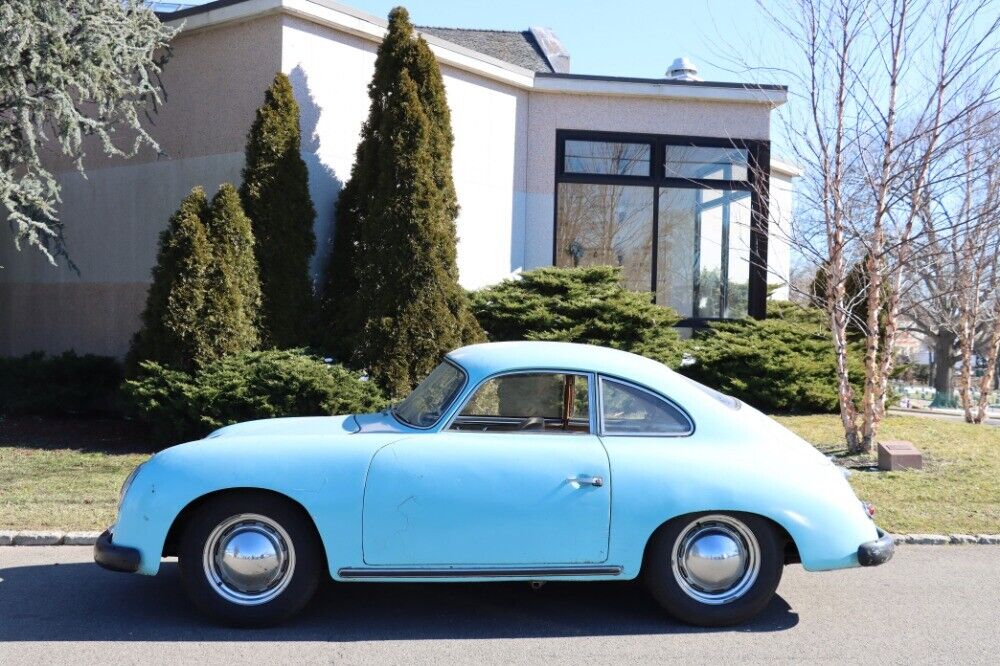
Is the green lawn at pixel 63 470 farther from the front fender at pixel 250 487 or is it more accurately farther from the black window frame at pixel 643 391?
the black window frame at pixel 643 391

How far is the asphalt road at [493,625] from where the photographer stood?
15.8 feet

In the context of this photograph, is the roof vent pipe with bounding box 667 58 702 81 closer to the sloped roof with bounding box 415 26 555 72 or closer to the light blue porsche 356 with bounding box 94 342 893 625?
the sloped roof with bounding box 415 26 555 72

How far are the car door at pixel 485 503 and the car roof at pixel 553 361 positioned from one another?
472 millimetres

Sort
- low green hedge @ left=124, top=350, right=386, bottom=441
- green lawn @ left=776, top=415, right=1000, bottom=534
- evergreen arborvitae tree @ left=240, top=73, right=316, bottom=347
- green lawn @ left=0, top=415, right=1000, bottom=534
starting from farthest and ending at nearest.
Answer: evergreen arborvitae tree @ left=240, top=73, right=316, bottom=347 < low green hedge @ left=124, top=350, right=386, bottom=441 < green lawn @ left=776, top=415, right=1000, bottom=534 < green lawn @ left=0, top=415, right=1000, bottom=534

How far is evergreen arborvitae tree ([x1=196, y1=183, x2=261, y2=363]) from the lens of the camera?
33.0ft

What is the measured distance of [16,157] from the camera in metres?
11.4

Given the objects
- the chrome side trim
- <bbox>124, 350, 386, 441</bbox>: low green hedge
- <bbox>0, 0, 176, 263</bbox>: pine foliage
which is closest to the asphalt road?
the chrome side trim

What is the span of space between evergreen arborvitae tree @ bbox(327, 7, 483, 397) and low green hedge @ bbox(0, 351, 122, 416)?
3.53 metres

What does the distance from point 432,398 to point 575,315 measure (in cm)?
699

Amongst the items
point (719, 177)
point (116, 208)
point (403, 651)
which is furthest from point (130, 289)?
point (403, 651)

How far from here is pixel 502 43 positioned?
17.6m

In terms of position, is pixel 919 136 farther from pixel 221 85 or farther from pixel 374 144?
pixel 221 85

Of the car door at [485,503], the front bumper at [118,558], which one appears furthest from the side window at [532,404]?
the front bumper at [118,558]

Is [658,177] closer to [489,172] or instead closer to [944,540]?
[489,172]
